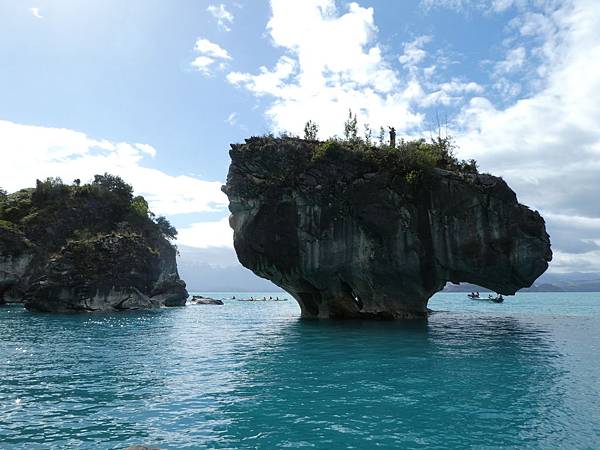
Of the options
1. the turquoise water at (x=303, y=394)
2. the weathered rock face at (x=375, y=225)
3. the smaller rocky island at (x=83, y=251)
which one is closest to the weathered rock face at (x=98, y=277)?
the smaller rocky island at (x=83, y=251)

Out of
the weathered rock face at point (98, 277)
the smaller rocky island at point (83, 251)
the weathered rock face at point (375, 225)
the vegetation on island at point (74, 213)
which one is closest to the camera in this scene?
the weathered rock face at point (375, 225)

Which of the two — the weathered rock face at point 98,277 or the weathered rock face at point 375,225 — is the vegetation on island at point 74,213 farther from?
the weathered rock face at point 375,225

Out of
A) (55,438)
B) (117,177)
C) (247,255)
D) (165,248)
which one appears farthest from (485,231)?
(117,177)

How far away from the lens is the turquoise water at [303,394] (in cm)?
1021

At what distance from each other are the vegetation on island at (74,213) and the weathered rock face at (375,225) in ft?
114

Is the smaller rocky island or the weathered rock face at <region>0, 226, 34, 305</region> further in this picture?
the weathered rock face at <region>0, 226, 34, 305</region>

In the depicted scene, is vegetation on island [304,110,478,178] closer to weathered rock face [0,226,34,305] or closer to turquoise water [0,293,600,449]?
turquoise water [0,293,600,449]

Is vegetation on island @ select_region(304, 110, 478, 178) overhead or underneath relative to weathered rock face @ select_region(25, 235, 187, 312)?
overhead

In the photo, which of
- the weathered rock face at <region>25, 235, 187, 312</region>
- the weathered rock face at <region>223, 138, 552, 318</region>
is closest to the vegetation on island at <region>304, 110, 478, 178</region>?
the weathered rock face at <region>223, 138, 552, 318</region>

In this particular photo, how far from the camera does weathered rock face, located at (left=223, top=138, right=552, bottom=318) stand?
120ft

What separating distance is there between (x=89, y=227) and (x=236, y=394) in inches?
2628

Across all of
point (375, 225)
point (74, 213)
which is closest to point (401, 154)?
point (375, 225)

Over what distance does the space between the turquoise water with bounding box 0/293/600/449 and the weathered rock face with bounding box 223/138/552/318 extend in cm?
1203

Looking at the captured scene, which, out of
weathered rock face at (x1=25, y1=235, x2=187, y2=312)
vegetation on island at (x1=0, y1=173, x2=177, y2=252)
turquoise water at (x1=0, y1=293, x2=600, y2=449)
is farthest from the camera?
vegetation on island at (x1=0, y1=173, x2=177, y2=252)
